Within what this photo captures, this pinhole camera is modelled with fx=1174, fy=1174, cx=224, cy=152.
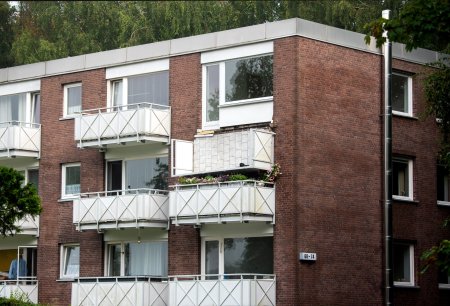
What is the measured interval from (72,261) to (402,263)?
38.8 feet

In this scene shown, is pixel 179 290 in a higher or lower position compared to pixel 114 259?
lower

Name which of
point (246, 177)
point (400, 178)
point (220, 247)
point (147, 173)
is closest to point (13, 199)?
point (147, 173)

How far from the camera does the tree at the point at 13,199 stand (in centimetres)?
3616

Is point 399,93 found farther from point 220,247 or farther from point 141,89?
point 141,89

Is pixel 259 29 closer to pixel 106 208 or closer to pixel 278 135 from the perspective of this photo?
pixel 278 135

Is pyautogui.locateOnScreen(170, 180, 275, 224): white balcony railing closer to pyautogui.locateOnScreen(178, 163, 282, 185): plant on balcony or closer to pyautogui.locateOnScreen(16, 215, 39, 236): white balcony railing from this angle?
pyautogui.locateOnScreen(178, 163, 282, 185): plant on balcony

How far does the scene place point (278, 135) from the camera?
36.7 m

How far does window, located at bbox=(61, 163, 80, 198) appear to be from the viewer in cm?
4272

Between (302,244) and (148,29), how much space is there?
23.8 m

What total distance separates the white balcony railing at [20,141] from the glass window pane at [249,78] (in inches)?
351

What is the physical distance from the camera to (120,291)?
126 ft

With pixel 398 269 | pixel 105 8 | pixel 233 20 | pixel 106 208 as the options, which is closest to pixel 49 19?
pixel 105 8

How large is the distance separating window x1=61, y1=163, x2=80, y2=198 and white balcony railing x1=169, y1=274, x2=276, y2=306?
24.0 feet

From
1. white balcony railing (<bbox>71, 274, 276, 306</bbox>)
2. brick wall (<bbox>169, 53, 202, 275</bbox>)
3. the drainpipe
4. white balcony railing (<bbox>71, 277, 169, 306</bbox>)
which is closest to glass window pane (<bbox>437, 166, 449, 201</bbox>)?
the drainpipe
